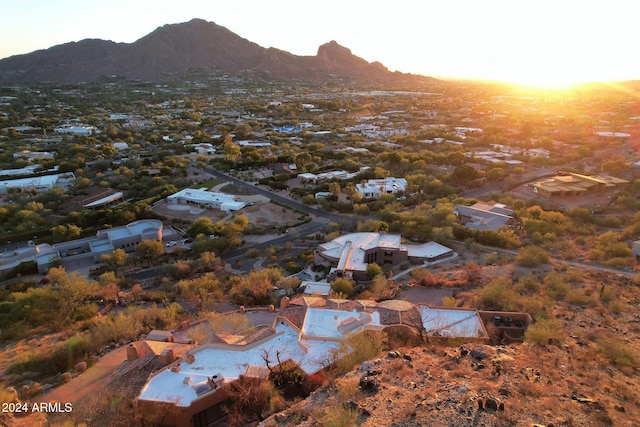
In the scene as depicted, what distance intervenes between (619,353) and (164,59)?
19775 cm

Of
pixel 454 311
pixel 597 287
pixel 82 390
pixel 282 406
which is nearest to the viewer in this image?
pixel 282 406

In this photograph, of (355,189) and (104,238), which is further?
(355,189)

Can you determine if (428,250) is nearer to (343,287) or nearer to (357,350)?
(343,287)

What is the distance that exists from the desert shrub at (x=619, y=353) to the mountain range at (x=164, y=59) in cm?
18012

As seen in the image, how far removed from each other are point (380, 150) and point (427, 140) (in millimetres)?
11787

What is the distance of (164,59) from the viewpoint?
578 feet

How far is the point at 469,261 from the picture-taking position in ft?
78.5

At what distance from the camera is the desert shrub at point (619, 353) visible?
1143 centimetres

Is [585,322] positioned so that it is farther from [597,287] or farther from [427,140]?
[427,140]

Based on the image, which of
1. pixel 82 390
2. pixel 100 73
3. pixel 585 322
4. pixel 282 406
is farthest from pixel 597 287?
pixel 100 73

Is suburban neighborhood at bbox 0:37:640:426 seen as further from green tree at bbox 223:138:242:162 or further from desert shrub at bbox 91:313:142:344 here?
green tree at bbox 223:138:242:162

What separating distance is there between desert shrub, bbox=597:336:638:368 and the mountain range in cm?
18012

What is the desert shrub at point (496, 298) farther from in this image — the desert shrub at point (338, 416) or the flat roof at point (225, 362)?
the desert shrub at point (338, 416)

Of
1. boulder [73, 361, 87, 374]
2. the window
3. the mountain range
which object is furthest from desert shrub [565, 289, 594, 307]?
the mountain range
